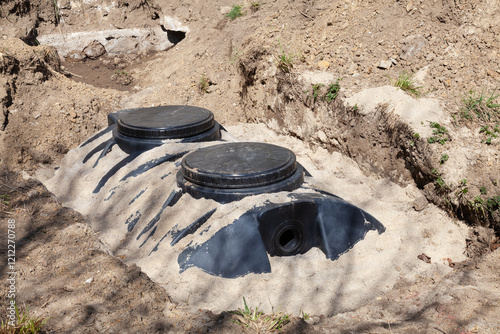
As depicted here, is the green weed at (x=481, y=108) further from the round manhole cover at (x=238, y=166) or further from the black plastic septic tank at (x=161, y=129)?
the black plastic septic tank at (x=161, y=129)

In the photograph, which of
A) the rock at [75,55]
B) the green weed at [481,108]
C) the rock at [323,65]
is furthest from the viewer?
the rock at [75,55]

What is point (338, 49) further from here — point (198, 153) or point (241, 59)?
point (198, 153)

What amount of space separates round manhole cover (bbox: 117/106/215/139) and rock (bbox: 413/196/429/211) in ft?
7.37

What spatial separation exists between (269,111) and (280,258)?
3172 millimetres

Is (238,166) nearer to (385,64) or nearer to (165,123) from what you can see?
(165,123)

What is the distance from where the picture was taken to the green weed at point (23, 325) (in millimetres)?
2545

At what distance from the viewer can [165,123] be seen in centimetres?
484

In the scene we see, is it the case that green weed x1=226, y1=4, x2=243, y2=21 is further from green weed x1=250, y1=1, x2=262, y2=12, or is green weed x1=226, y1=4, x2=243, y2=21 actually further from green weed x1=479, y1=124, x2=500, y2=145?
green weed x1=479, y1=124, x2=500, y2=145

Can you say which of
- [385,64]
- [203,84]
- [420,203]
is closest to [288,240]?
[420,203]

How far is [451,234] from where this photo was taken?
12.8 feet

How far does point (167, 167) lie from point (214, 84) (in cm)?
325

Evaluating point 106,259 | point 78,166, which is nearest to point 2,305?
point 106,259

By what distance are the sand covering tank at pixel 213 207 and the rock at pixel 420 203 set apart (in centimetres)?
58

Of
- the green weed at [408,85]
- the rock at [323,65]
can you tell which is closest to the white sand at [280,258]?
the green weed at [408,85]
